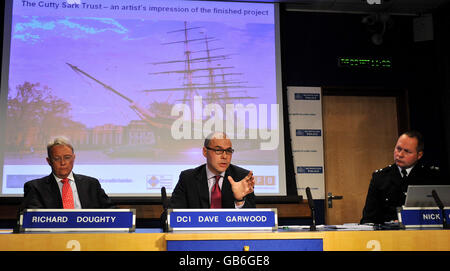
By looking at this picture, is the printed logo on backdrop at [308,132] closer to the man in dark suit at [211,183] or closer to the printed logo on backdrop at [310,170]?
the printed logo on backdrop at [310,170]

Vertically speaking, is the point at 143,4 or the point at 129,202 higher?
the point at 143,4

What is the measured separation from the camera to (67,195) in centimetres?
302

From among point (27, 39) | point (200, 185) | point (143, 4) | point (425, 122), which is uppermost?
point (143, 4)

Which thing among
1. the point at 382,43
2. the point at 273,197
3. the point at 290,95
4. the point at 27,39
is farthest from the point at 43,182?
the point at 382,43

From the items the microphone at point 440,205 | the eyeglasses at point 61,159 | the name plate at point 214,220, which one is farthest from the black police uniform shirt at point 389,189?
the eyeglasses at point 61,159

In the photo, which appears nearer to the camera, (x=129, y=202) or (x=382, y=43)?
(x=129, y=202)

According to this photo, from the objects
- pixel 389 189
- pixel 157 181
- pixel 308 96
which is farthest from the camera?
pixel 308 96

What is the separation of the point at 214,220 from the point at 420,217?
1107 mm

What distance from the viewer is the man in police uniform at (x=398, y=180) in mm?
3191

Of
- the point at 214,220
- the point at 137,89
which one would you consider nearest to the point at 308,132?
the point at 137,89

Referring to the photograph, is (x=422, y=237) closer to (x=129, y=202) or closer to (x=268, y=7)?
(x=129, y=202)

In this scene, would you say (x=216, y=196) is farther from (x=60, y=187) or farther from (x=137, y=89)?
(x=137, y=89)

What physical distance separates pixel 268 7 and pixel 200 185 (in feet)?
8.42
